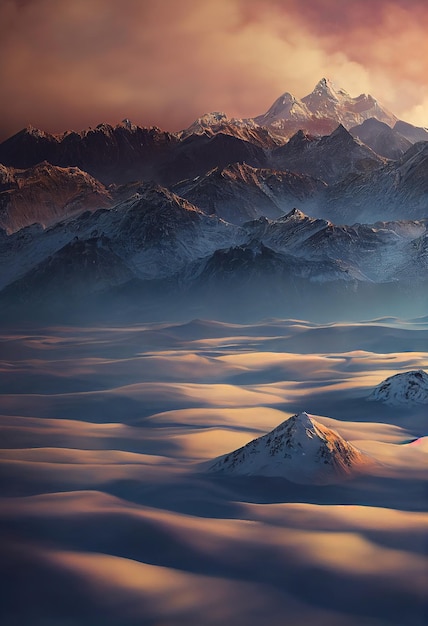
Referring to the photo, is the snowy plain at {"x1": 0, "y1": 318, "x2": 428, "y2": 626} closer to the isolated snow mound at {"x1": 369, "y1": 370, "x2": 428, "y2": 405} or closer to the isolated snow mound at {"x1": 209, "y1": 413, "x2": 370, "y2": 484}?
the isolated snow mound at {"x1": 209, "y1": 413, "x2": 370, "y2": 484}

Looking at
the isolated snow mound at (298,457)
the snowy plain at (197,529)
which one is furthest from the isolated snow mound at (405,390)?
the isolated snow mound at (298,457)

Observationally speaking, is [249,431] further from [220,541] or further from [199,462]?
[220,541]

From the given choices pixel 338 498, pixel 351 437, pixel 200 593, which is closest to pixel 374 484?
pixel 338 498

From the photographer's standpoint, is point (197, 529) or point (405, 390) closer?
point (197, 529)

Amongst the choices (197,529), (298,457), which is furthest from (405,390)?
(197,529)

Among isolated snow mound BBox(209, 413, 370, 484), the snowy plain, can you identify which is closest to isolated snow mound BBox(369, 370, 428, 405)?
the snowy plain

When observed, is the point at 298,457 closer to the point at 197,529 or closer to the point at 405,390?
the point at 197,529
